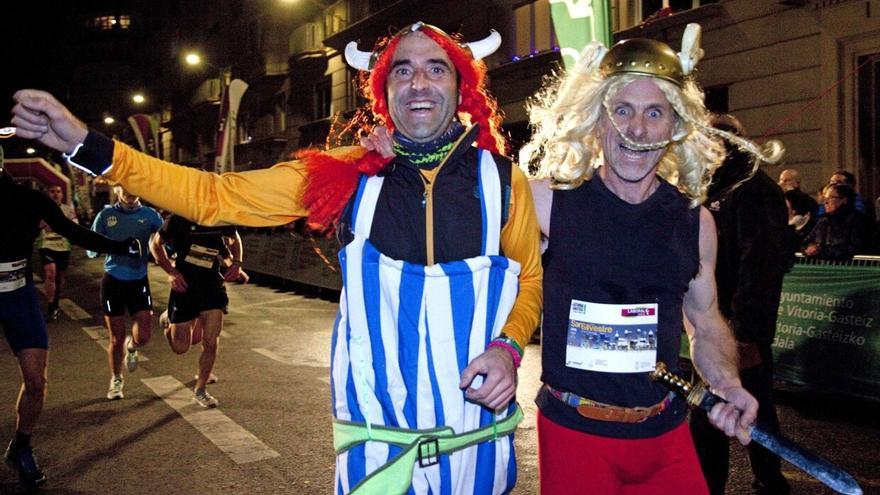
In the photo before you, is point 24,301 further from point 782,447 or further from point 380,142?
point 782,447

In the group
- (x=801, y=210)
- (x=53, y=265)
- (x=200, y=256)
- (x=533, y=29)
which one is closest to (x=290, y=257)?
(x=53, y=265)

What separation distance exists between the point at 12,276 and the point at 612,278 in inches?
161

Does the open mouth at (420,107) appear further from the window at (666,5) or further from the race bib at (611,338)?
the window at (666,5)

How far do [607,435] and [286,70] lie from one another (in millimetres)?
31732

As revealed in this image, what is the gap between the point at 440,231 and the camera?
88.6 inches

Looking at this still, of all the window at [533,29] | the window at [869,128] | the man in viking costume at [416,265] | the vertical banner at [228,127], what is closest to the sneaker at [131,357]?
the man in viking costume at [416,265]

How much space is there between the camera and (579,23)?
28.6 feet

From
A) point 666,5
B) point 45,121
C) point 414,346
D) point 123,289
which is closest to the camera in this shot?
point 45,121

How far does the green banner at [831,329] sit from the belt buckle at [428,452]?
17.2ft

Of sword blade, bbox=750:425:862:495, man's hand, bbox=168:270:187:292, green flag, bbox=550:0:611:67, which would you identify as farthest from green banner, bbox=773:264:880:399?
man's hand, bbox=168:270:187:292

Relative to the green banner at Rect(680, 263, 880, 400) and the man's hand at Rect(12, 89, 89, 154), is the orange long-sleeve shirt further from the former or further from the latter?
the green banner at Rect(680, 263, 880, 400)

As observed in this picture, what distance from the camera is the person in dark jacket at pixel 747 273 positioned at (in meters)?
3.75

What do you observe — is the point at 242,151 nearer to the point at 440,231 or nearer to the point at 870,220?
the point at 870,220

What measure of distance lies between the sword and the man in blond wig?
0.18 feet
